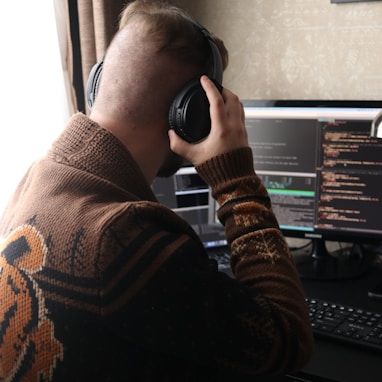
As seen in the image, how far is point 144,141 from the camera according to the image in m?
0.98

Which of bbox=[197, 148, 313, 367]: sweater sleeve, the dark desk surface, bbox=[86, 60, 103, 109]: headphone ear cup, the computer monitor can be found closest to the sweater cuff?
bbox=[197, 148, 313, 367]: sweater sleeve

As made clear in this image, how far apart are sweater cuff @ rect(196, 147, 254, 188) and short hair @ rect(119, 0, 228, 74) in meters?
0.15

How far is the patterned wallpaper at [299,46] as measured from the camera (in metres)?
1.62

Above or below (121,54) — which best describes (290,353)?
below

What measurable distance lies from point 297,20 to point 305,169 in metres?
0.43

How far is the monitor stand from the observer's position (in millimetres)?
1536

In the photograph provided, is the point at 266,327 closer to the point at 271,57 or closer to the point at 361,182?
the point at 361,182

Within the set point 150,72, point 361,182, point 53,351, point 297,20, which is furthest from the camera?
point 297,20

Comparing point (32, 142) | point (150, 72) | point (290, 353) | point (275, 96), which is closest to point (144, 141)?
point (150, 72)

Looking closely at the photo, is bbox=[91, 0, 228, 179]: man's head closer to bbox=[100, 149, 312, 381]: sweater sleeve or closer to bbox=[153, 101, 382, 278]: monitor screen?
bbox=[100, 149, 312, 381]: sweater sleeve

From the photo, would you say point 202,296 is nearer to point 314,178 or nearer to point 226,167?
point 226,167

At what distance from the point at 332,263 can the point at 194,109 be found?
814mm

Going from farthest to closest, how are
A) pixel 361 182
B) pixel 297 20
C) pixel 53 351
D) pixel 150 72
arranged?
pixel 297 20 < pixel 361 182 < pixel 150 72 < pixel 53 351

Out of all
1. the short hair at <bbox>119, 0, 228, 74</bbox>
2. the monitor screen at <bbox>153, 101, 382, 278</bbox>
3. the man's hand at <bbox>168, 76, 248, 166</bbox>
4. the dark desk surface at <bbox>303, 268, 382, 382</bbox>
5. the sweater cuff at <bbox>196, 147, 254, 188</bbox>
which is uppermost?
the short hair at <bbox>119, 0, 228, 74</bbox>
